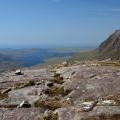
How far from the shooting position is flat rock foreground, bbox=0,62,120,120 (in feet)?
64.1

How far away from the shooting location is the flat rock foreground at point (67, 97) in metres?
19.5

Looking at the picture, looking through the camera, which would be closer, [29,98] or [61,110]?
[61,110]

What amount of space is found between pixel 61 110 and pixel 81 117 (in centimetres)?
243

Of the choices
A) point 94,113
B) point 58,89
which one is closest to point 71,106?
point 94,113

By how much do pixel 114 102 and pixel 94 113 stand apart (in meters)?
3.00

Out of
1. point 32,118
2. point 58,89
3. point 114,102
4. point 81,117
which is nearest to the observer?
point 81,117

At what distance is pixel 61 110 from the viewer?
20.3 m

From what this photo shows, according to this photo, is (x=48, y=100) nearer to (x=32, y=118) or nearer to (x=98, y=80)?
(x=32, y=118)

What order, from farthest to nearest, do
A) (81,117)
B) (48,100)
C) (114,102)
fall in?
(48,100), (114,102), (81,117)

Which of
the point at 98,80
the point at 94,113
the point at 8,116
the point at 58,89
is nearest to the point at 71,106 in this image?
the point at 94,113

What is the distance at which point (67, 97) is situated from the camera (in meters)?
25.0

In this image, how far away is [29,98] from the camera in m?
25.6

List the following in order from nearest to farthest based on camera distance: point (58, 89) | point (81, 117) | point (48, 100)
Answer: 1. point (81, 117)
2. point (48, 100)
3. point (58, 89)

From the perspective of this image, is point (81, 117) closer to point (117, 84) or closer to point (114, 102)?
point (114, 102)
